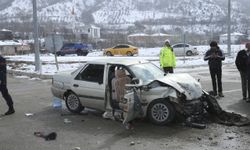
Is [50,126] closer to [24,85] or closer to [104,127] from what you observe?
[104,127]

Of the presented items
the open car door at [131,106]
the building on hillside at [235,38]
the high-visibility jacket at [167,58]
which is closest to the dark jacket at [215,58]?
the high-visibility jacket at [167,58]

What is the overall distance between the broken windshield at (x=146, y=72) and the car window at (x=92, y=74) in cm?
81

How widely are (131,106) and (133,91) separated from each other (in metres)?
0.37

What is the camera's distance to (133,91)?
9.20 m

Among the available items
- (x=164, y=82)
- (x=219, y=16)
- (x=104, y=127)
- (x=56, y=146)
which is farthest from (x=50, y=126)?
(x=219, y=16)

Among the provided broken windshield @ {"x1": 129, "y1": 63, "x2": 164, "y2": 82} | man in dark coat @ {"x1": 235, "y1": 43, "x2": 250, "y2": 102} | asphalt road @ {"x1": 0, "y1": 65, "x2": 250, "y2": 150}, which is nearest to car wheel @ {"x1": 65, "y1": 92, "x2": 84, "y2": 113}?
asphalt road @ {"x1": 0, "y1": 65, "x2": 250, "y2": 150}

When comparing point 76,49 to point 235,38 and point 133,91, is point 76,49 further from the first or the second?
point 235,38

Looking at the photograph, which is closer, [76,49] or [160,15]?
[76,49]

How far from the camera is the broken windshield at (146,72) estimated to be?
9945mm

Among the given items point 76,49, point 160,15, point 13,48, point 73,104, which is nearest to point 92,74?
point 73,104

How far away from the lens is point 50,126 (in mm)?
9703

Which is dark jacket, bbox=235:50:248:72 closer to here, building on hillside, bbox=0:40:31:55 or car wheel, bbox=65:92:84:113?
car wheel, bbox=65:92:84:113

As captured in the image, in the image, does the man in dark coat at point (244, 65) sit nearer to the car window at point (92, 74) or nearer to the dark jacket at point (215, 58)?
the dark jacket at point (215, 58)

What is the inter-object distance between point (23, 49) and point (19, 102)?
6726cm
